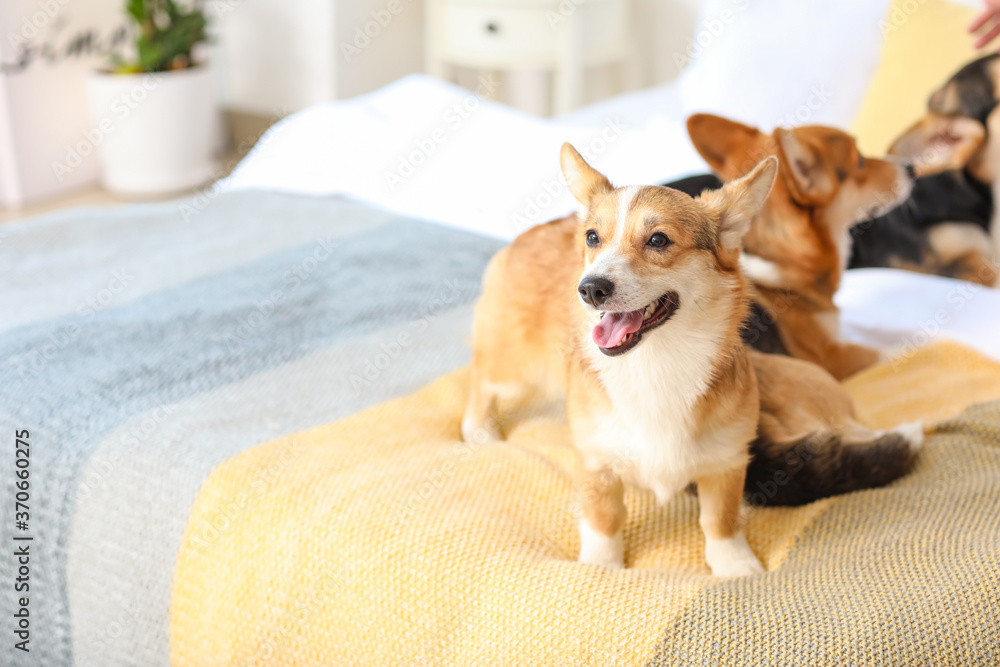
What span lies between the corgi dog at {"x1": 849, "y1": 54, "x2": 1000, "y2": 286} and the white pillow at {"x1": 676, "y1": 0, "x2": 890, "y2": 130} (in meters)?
0.36

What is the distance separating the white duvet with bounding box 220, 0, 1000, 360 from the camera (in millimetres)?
1961

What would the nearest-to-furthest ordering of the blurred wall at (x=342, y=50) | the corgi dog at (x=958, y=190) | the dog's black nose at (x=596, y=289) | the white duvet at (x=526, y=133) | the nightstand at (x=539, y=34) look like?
the dog's black nose at (x=596, y=289)
the corgi dog at (x=958, y=190)
the white duvet at (x=526, y=133)
the nightstand at (x=539, y=34)
the blurred wall at (x=342, y=50)

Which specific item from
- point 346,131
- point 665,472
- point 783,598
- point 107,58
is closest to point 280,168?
point 346,131

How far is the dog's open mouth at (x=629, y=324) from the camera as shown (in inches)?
35.2

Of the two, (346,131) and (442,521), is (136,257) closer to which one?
(346,131)

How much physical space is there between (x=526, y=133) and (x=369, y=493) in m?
1.20

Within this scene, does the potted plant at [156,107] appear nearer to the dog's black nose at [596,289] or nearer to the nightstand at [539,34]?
the nightstand at [539,34]

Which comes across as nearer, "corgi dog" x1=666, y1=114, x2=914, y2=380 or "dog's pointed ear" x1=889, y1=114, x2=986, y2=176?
"corgi dog" x1=666, y1=114, x2=914, y2=380

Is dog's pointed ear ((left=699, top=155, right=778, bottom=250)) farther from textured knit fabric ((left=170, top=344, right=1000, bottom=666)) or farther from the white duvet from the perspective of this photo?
the white duvet

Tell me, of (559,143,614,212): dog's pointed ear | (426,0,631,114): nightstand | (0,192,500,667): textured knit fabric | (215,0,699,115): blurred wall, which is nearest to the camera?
(559,143,614,212): dog's pointed ear

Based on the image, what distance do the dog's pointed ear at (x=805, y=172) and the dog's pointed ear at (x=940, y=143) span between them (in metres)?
0.41

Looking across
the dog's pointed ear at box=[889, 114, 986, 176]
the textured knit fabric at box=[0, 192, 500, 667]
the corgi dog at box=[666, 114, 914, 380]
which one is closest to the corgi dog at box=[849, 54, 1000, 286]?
the dog's pointed ear at box=[889, 114, 986, 176]

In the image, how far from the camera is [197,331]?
1472 mm

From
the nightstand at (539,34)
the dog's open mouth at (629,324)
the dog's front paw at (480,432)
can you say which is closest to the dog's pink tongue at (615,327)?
the dog's open mouth at (629,324)
